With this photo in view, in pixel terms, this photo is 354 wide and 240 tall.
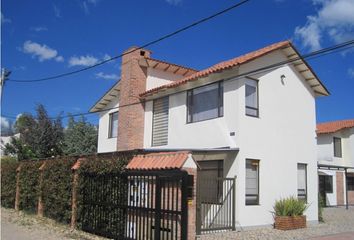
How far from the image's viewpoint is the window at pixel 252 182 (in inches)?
632

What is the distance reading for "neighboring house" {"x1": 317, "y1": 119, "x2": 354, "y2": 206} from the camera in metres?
32.5

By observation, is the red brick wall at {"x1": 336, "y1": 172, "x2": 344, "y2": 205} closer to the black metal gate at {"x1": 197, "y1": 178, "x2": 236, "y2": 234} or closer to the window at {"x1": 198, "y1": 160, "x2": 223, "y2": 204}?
the window at {"x1": 198, "y1": 160, "x2": 223, "y2": 204}

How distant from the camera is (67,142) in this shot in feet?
114

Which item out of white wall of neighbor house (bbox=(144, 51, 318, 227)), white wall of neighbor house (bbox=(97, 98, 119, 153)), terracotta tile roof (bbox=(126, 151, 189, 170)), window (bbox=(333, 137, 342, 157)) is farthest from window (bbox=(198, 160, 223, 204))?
window (bbox=(333, 137, 342, 157))

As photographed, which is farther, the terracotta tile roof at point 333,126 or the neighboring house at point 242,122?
the terracotta tile roof at point 333,126

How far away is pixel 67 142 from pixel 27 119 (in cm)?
422

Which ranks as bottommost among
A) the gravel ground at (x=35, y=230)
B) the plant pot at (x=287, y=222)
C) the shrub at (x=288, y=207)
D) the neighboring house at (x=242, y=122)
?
the gravel ground at (x=35, y=230)

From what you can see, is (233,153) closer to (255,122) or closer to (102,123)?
(255,122)

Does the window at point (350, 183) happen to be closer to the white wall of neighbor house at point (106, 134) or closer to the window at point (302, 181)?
the window at point (302, 181)

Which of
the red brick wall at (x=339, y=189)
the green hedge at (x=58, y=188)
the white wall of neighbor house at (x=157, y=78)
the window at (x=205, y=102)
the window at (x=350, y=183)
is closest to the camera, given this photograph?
the green hedge at (x=58, y=188)

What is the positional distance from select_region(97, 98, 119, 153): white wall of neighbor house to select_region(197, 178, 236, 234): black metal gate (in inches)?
380

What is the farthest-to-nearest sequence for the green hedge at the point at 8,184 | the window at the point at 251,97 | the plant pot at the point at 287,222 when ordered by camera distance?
the green hedge at the point at 8,184
the window at the point at 251,97
the plant pot at the point at 287,222

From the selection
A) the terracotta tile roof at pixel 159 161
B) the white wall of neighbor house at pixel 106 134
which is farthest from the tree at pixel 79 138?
the terracotta tile roof at pixel 159 161

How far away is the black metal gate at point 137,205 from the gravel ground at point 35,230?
678mm
